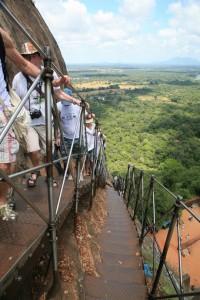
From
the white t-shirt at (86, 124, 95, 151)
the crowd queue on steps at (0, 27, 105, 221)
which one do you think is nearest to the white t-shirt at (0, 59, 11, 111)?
the crowd queue on steps at (0, 27, 105, 221)

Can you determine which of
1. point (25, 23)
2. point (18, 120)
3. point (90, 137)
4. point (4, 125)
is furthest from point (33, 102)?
point (25, 23)

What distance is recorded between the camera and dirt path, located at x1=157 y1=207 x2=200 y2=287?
1684 centimetres

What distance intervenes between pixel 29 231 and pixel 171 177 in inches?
1332

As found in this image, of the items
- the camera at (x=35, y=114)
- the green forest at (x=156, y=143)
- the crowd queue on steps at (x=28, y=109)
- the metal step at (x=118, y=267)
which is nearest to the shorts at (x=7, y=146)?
the crowd queue on steps at (x=28, y=109)

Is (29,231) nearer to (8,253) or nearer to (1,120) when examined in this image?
(8,253)

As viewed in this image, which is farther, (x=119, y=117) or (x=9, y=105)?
(x=119, y=117)

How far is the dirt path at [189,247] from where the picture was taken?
16.8 metres

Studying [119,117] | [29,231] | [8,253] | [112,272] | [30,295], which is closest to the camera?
[8,253]

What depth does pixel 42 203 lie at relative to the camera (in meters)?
3.37

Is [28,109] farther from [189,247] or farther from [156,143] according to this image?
[156,143]

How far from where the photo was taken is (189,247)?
2066cm

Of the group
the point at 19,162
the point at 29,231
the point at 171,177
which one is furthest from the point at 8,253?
the point at 171,177

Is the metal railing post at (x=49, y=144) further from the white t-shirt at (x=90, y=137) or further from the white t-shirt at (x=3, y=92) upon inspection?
the white t-shirt at (x=90, y=137)

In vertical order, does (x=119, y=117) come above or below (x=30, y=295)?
below
